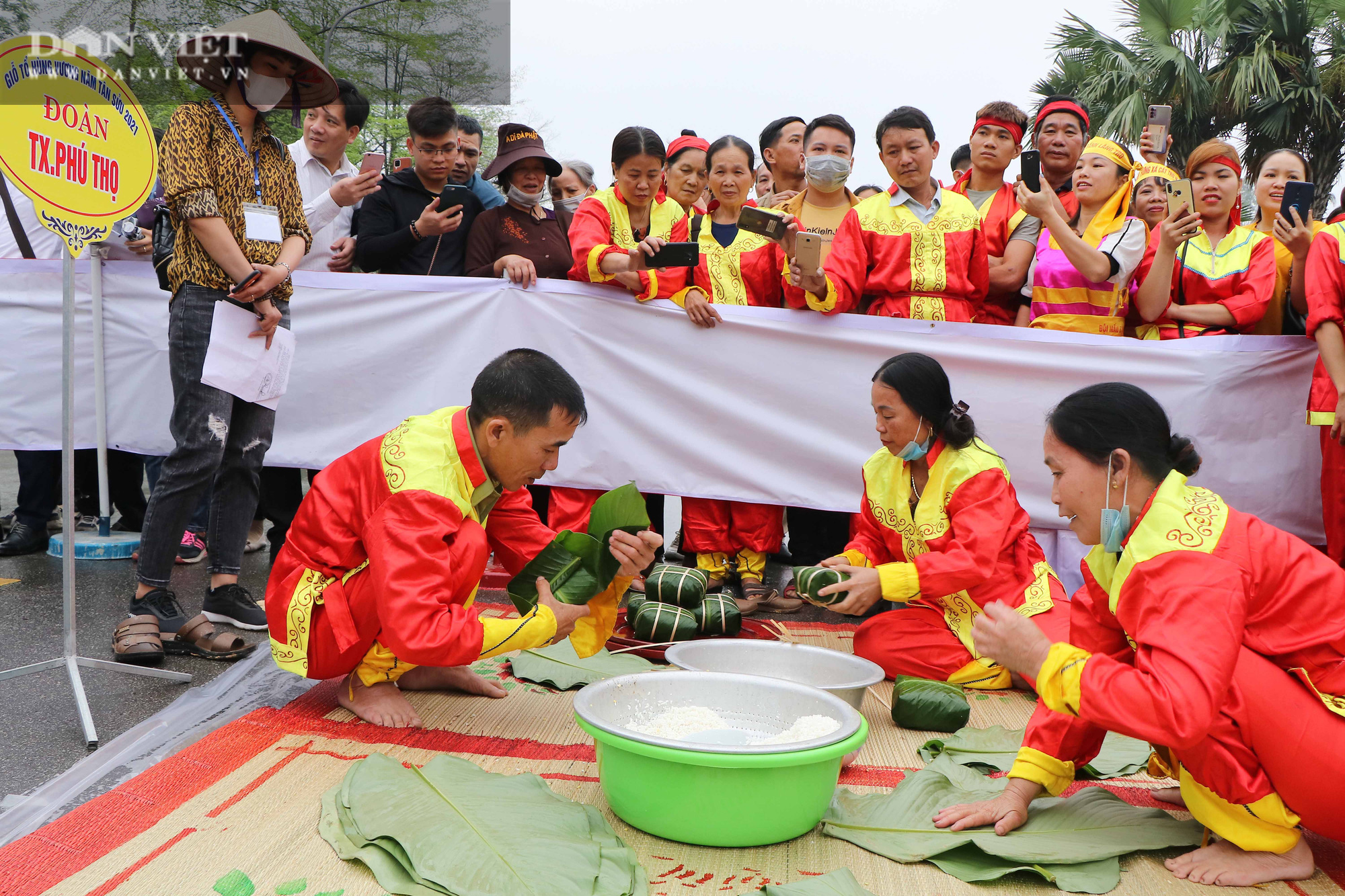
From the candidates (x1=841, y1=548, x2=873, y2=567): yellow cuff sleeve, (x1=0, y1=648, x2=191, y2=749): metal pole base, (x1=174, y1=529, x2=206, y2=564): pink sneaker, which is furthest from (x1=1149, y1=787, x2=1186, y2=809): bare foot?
(x1=174, y1=529, x2=206, y2=564): pink sneaker

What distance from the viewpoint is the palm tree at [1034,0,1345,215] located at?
15195 millimetres

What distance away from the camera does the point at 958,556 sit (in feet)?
10.4

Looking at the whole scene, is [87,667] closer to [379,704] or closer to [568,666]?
[379,704]

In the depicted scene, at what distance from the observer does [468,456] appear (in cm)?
263

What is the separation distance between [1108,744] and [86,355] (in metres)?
4.69

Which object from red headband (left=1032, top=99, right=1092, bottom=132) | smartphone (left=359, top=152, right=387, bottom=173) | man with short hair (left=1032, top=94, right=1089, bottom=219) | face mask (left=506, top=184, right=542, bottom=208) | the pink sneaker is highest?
red headband (left=1032, top=99, right=1092, bottom=132)

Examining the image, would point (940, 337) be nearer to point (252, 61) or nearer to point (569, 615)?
point (569, 615)

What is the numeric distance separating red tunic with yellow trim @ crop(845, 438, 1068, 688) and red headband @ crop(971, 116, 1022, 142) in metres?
→ 1.89

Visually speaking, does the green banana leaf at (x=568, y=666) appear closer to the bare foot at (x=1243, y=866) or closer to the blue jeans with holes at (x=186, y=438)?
the blue jeans with holes at (x=186, y=438)

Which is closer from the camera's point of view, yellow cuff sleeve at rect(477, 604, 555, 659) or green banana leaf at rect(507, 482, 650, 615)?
yellow cuff sleeve at rect(477, 604, 555, 659)

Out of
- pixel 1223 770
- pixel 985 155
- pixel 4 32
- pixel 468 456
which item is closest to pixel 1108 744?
pixel 1223 770

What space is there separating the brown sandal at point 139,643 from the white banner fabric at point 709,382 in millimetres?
1418

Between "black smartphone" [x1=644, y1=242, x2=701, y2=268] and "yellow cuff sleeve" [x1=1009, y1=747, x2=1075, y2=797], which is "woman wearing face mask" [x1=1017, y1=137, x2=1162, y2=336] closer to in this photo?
"black smartphone" [x1=644, y1=242, x2=701, y2=268]

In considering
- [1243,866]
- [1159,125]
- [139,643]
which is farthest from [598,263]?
[1243,866]
